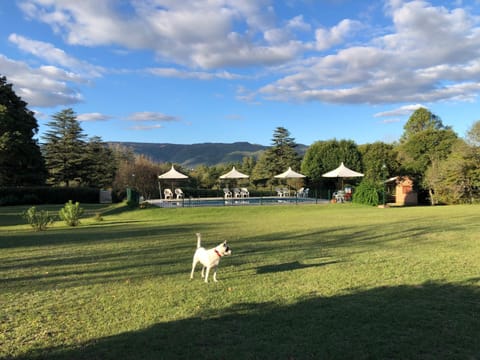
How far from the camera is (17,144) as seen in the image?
31312mm

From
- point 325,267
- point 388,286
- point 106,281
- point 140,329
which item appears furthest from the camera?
point 325,267

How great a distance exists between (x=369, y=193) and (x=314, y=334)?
2303cm

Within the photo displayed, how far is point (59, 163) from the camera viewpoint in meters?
42.3

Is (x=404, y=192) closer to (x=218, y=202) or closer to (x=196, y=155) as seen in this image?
(x=218, y=202)

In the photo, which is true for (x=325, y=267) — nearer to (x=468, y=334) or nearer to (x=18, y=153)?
(x=468, y=334)

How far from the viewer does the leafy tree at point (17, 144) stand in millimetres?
30719

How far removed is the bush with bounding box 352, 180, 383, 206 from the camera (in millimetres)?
24797

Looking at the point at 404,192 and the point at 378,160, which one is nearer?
the point at 404,192

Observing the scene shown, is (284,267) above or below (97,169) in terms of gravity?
below

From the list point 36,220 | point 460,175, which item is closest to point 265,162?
point 460,175

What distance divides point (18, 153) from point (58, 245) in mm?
27942

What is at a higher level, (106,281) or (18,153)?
(18,153)

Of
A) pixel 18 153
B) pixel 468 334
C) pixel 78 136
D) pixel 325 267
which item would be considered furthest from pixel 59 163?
pixel 468 334

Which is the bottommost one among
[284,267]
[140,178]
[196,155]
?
[284,267]
